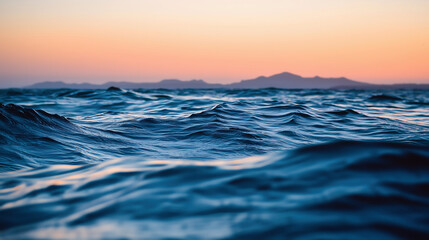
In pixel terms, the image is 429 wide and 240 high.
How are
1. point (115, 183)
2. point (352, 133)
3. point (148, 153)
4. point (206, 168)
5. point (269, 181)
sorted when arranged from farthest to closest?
1. point (352, 133)
2. point (148, 153)
3. point (206, 168)
4. point (115, 183)
5. point (269, 181)

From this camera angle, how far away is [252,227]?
180 centimetres

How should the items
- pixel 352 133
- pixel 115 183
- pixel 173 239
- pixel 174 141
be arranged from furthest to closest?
pixel 352 133, pixel 174 141, pixel 115 183, pixel 173 239

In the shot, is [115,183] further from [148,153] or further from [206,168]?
[148,153]

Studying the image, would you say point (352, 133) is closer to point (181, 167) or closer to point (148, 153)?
point (148, 153)

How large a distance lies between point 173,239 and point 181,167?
1287 millimetres

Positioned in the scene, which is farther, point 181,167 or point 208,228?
point 181,167

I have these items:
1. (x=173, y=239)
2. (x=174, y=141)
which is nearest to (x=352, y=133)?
(x=174, y=141)

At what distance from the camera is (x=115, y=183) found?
2729 mm

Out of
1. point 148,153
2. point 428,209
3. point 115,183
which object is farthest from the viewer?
point 148,153

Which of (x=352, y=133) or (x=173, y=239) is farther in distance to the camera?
(x=352, y=133)

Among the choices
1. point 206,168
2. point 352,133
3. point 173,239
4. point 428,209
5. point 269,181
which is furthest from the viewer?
point 352,133

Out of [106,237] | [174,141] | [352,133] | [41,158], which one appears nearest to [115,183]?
[106,237]

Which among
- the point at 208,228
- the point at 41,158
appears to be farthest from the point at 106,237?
the point at 41,158

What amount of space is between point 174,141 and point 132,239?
4.27 meters
